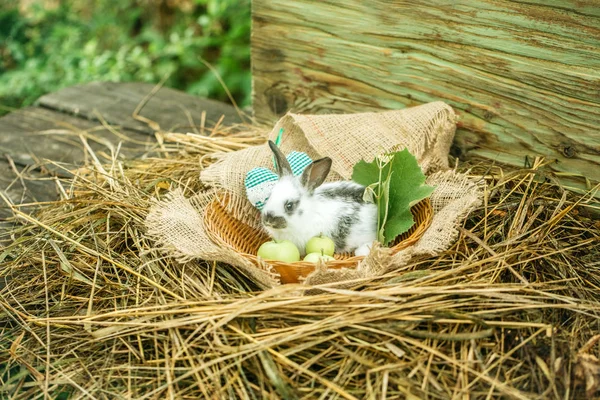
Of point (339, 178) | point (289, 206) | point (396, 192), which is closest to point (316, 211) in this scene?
point (289, 206)

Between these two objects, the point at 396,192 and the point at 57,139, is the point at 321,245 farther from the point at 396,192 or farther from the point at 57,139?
the point at 57,139

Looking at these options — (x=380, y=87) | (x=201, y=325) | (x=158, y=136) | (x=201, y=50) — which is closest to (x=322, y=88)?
(x=380, y=87)

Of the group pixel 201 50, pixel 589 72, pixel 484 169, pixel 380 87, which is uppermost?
pixel 589 72

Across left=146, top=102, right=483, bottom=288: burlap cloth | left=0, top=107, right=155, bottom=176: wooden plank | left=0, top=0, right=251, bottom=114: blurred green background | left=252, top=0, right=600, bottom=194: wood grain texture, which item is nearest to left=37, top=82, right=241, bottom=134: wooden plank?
left=0, top=107, right=155, bottom=176: wooden plank

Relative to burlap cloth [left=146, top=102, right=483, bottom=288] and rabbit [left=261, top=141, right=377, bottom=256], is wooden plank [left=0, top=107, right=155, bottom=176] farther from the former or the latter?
rabbit [left=261, top=141, right=377, bottom=256]

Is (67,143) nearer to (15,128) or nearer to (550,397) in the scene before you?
(15,128)

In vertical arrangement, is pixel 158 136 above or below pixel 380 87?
below

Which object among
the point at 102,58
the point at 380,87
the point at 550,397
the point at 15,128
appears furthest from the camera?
the point at 102,58
